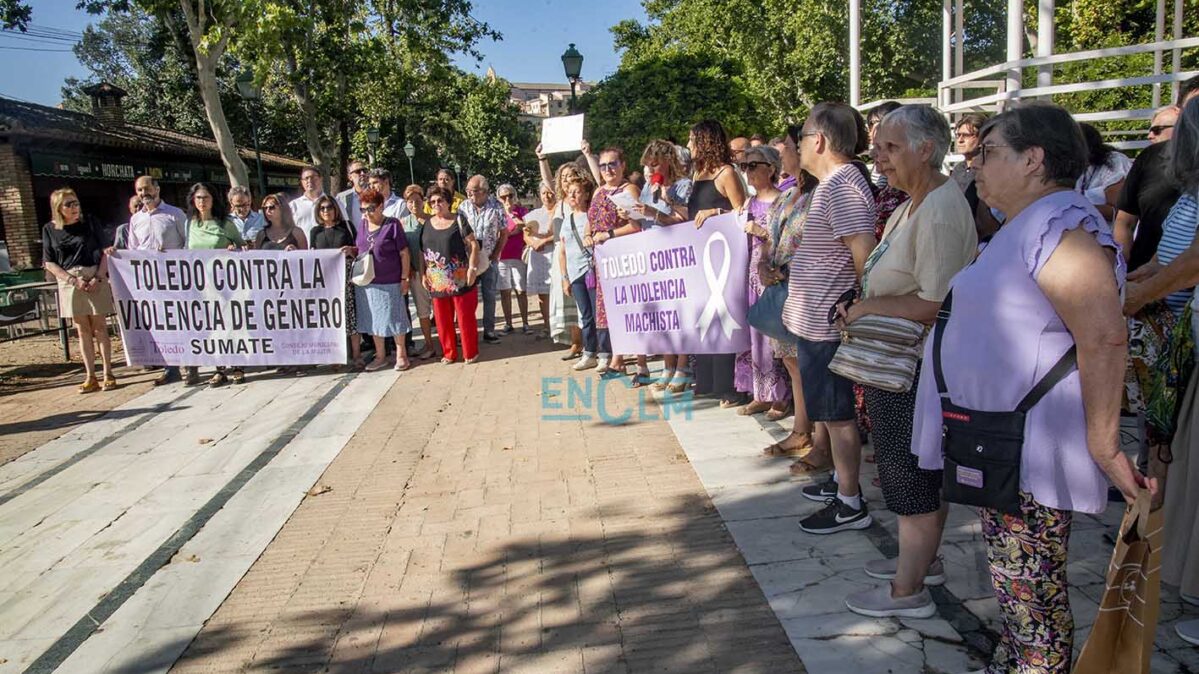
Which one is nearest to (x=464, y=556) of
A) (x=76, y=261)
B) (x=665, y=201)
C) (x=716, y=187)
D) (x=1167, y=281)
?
(x=1167, y=281)

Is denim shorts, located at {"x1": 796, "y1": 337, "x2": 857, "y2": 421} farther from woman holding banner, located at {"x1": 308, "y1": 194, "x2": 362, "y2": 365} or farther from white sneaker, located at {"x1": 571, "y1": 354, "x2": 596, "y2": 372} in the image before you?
woman holding banner, located at {"x1": 308, "y1": 194, "x2": 362, "y2": 365}

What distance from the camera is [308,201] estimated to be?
9.60 metres

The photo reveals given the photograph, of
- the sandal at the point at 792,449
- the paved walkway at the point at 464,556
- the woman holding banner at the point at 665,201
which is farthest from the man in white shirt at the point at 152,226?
the sandal at the point at 792,449

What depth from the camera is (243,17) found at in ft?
51.3

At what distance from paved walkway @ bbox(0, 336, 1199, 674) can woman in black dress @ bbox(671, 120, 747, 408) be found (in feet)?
1.32

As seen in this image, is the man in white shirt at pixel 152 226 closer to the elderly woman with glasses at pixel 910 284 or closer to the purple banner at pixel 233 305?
the purple banner at pixel 233 305

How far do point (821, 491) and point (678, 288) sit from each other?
7.90 feet

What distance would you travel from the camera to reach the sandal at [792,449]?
17.3ft

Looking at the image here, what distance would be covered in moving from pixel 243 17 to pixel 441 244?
9920 mm

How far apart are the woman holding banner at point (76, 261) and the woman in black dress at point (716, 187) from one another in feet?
19.8

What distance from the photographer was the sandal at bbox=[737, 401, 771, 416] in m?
6.31

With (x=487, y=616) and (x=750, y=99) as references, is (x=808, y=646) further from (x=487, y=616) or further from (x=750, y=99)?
(x=750, y=99)

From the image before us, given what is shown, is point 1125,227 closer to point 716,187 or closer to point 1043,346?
point 1043,346

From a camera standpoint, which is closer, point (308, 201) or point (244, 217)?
point (244, 217)
